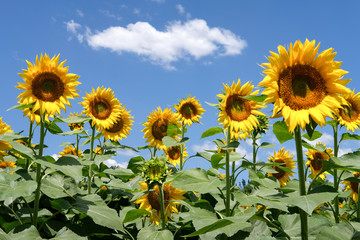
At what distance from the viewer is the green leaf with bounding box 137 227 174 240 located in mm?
2977

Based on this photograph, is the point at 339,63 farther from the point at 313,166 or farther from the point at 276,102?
the point at 313,166

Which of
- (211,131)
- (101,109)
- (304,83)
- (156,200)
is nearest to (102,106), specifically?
(101,109)

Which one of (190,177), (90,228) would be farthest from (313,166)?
(90,228)

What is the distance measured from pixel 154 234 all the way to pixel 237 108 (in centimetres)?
167

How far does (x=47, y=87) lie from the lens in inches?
147

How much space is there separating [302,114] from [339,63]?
0.50 m

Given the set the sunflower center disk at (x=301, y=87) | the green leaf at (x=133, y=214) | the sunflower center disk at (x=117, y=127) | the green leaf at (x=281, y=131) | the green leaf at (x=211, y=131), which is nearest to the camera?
the sunflower center disk at (x=301, y=87)

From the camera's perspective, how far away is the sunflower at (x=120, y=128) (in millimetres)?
6129

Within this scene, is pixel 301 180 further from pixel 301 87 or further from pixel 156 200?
pixel 156 200

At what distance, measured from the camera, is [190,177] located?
346 cm

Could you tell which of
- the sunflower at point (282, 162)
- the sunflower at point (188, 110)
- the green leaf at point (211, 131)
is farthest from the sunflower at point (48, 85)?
the sunflower at point (282, 162)

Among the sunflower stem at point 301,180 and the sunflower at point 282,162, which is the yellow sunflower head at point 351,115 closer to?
the sunflower at point 282,162

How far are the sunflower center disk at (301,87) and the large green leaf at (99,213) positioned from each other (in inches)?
70.9

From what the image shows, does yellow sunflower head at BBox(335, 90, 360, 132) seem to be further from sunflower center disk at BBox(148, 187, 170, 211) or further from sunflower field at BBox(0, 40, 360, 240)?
sunflower center disk at BBox(148, 187, 170, 211)
